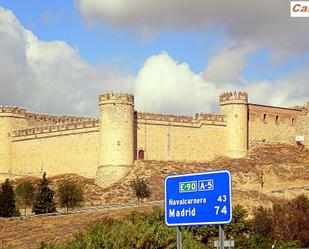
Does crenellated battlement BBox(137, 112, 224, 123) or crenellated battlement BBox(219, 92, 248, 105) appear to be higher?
crenellated battlement BBox(219, 92, 248, 105)

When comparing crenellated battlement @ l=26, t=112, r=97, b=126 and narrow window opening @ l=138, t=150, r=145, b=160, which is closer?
narrow window opening @ l=138, t=150, r=145, b=160

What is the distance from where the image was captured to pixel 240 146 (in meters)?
59.4

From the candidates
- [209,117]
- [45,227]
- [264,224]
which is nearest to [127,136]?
[209,117]

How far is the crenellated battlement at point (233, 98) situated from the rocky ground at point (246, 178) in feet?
14.3

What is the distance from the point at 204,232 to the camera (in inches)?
1286

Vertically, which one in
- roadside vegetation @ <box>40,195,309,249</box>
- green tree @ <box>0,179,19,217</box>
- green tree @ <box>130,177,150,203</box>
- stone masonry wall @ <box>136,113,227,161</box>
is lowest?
roadside vegetation @ <box>40,195,309,249</box>

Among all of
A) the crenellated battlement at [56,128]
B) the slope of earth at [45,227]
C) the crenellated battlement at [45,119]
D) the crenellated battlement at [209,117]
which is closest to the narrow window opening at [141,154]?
the crenellated battlement at [56,128]

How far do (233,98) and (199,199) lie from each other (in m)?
47.8

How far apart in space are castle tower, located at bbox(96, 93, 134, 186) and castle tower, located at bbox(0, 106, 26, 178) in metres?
12.5

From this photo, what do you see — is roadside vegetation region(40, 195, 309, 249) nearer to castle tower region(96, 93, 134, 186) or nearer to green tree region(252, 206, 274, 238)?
green tree region(252, 206, 274, 238)

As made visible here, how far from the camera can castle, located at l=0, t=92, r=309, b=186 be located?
174 ft

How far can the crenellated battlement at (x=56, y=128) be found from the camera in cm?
5675

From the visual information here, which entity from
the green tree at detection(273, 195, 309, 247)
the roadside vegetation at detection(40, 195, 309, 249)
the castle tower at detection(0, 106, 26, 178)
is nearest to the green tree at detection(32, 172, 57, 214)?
the roadside vegetation at detection(40, 195, 309, 249)

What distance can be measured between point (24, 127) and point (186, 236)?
4649 centimetres
